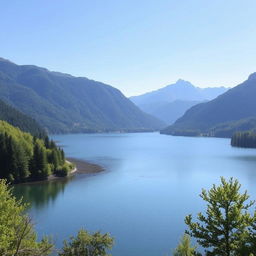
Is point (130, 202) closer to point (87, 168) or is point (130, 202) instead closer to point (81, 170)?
point (81, 170)

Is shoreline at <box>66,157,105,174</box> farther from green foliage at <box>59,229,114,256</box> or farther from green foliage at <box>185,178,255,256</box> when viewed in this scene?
green foliage at <box>185,178,255,256</box>

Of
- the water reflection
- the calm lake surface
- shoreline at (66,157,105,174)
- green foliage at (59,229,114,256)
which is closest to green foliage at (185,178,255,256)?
green foliage at (59,229,114,256)

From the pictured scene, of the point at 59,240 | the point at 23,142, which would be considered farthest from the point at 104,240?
the point at 23,142

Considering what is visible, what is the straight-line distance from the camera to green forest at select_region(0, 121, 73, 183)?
99.6 meters

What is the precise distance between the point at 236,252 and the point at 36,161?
3593 inches

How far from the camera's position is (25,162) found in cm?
10206

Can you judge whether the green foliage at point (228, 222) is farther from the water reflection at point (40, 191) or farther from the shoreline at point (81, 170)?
the shoreline at point (81, 170)

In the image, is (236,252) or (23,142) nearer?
(236,252)

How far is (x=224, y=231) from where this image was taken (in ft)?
71.8

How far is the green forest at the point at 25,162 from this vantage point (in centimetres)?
9956

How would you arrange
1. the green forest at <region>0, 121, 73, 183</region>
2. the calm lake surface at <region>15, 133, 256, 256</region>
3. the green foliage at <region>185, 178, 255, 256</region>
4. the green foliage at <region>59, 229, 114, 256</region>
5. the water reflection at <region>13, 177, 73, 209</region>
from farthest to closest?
the green forest at <region>0, 121, 73, 183</region> → the water reflection at <region>13, 177, 73, 209</region> → the calm lake surface at <region>15, 133, 256, 256</region> → the green foliage at <region>59, 229, 114, 256</region> → the green foliage at <region>185, 178, 255, 256</region>

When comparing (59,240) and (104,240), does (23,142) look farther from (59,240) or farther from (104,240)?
(104,240)

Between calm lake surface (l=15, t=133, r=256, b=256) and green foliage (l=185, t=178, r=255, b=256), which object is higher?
green foliage (l=185, t=178, r=255, b=256)

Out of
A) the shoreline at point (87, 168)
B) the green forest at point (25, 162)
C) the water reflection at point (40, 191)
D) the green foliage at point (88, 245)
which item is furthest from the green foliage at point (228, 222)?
the shoreline at point (87, 168)
